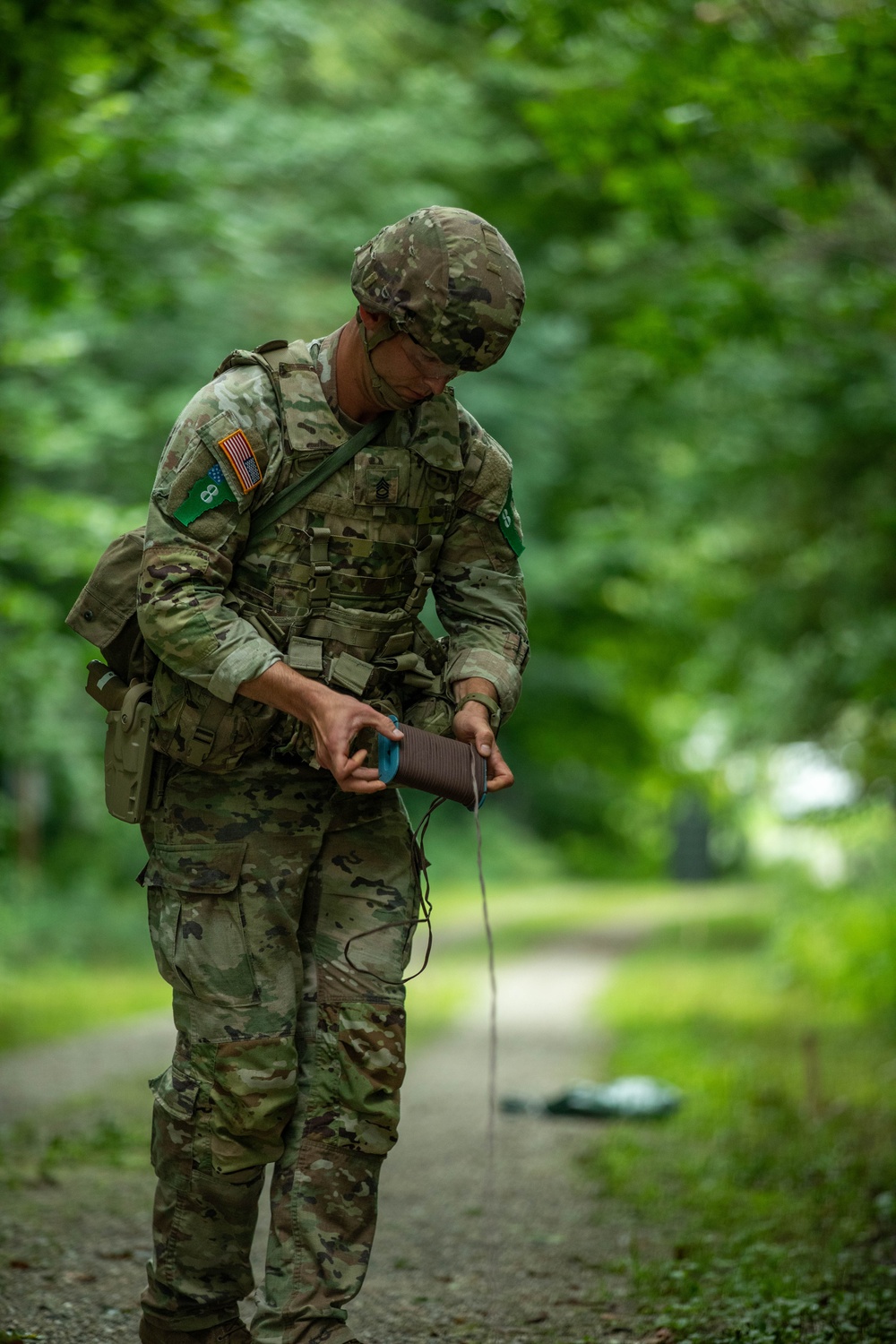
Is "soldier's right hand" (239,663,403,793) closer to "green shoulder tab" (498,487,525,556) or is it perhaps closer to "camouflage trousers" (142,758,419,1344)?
"camouflage trousers" (142,758,419,1344)

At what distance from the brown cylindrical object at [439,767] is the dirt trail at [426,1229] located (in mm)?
1510

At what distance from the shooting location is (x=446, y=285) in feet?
10.6

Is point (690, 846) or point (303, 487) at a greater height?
point (303, 487)

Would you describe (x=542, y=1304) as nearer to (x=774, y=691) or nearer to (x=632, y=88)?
(x=632, y=88)

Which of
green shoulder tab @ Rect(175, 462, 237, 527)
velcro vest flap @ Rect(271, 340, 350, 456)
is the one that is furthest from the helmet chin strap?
green shoulder tab @ Rect(175, 462, 237, 527)

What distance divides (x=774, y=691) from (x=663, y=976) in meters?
3.82

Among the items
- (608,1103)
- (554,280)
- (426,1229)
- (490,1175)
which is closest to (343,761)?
(490,1175)

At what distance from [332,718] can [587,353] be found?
13534 mm

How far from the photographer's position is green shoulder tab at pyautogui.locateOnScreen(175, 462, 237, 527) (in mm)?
3295

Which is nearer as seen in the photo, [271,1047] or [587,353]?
[271,1047]

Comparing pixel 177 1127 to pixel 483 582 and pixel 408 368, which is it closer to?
pixel 483 582

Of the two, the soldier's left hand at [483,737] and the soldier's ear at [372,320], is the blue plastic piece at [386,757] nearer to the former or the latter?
the soldier's left hand at [483,737]

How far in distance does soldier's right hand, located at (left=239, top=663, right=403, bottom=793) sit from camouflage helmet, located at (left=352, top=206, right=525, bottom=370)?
711 mm

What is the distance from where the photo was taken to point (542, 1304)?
4465 millimetres
